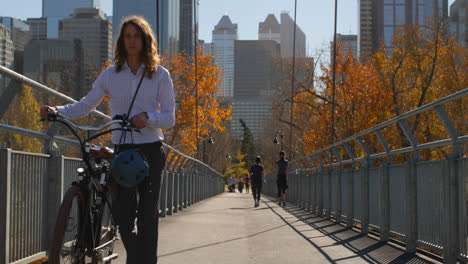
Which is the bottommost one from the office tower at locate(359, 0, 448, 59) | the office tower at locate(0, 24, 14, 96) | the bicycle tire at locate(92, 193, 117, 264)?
the bicycle tire at locate(92, 193, 117, 264)

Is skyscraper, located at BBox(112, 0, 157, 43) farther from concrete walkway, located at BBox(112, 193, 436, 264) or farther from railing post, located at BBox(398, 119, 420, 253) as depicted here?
railing post, located at BBox(398, 119, 420, 253)

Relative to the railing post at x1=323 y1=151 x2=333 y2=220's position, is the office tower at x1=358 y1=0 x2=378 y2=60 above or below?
above

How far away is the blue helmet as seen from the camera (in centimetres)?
423

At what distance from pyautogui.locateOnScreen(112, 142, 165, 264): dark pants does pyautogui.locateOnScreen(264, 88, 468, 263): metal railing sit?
2.65 meters

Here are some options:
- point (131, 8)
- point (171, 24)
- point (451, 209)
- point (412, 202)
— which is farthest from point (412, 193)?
point (131, 8)

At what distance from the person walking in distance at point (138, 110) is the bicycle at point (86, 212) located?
114 millimetres

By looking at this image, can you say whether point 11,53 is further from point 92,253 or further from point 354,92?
point 92,253

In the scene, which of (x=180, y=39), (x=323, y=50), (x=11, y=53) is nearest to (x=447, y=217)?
(x=323, y=50)

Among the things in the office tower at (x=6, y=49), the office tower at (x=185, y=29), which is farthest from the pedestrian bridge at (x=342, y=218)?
the office tower at (x=6, y=49)

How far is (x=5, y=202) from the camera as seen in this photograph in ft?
16.5

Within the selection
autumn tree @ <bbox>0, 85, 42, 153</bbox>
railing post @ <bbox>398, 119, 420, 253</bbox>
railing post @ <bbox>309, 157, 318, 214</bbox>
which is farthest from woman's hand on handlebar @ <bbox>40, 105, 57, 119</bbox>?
railing post @ <bbox>309, 157, 318, 214</bbox>

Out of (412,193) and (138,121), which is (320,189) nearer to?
(412,193)

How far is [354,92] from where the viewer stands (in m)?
40.0

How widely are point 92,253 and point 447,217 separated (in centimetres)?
356
